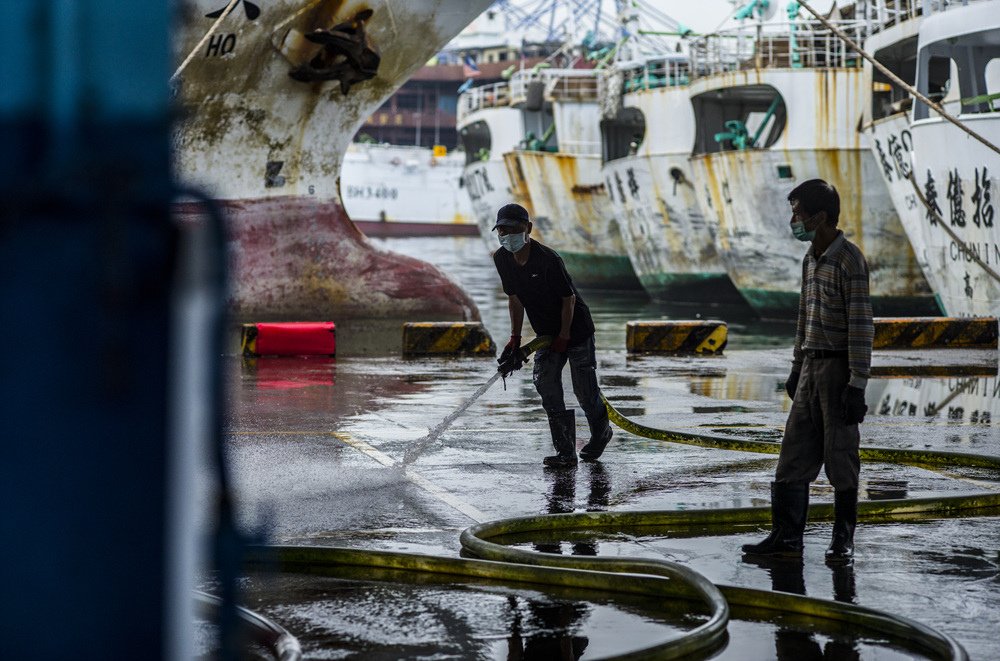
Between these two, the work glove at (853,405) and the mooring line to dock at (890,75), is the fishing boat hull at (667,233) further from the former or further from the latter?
the work glove at (853,405)

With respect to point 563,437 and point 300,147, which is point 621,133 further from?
point 563,437

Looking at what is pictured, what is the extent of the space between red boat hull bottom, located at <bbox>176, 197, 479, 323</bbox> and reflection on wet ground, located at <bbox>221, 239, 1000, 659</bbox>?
398 cm

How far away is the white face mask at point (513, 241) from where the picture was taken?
335 inches

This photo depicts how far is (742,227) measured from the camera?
31641mm

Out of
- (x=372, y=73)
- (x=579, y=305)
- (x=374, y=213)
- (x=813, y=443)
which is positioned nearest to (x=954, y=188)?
(x=372, y=73)

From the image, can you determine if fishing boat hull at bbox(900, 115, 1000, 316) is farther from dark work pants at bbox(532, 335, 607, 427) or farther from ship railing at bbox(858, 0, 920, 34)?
dark work pants at bbox(532, 335, 607, 427)

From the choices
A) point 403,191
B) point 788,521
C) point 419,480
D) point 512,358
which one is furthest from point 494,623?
point 403,191

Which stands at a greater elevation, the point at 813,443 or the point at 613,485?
the point at 813,443

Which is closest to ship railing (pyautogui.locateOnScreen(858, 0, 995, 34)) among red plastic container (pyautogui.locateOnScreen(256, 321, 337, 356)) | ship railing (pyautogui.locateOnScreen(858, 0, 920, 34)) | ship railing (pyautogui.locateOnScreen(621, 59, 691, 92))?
ship railing (pyautogui.locateOnScreen(858, 0, 920, 34))

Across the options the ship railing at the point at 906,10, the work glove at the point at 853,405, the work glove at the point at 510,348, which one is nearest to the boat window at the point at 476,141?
the ship railing at the point at 906,10

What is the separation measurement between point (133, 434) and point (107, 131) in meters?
0.55

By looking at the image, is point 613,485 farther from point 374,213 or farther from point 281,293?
point 374,213

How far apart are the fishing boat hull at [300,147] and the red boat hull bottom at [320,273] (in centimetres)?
1

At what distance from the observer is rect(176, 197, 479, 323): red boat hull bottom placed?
19.9 m
